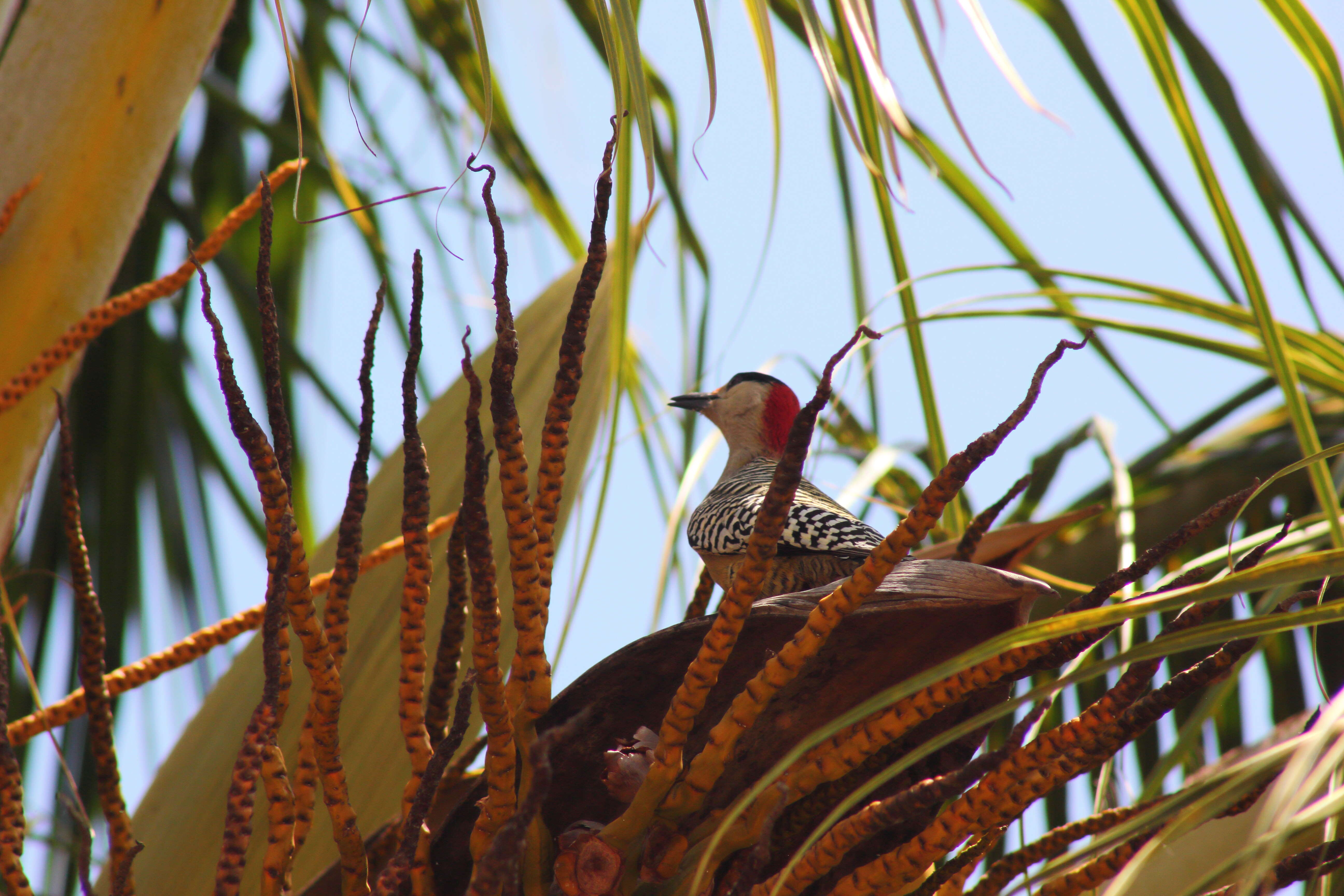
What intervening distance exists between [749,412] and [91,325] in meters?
1.06

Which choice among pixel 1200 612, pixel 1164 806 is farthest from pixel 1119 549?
pixel 1164 806

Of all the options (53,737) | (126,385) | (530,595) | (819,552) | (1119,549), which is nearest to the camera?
(530,595)

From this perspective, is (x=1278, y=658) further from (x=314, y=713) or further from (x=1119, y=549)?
(x=314, y=713)

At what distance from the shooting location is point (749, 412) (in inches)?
66.6

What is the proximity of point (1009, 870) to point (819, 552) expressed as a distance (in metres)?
0.64

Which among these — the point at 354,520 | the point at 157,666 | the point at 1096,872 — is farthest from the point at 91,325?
the point at 1096,872

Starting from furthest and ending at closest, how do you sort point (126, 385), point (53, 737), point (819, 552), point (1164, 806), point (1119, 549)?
point (126, 385)
point (1119, 549)
point (819, 552)
point (53, 737)
point (1164, 806)

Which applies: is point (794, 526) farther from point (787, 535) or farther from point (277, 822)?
point (277, 822)

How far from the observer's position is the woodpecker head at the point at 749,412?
1.65m

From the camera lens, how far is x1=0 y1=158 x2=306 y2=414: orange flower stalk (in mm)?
747

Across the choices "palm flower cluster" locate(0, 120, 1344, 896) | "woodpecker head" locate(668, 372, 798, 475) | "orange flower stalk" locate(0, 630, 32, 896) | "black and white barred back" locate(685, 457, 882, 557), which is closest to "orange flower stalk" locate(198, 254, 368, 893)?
"palm flower cluster" locate(0, 120, 1344, 896)

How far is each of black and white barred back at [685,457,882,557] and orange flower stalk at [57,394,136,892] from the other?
0.57m

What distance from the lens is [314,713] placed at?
0.49 m

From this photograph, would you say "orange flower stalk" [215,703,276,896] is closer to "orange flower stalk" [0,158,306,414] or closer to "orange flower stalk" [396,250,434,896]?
"orange flower stalk" [396,250,434,896]
